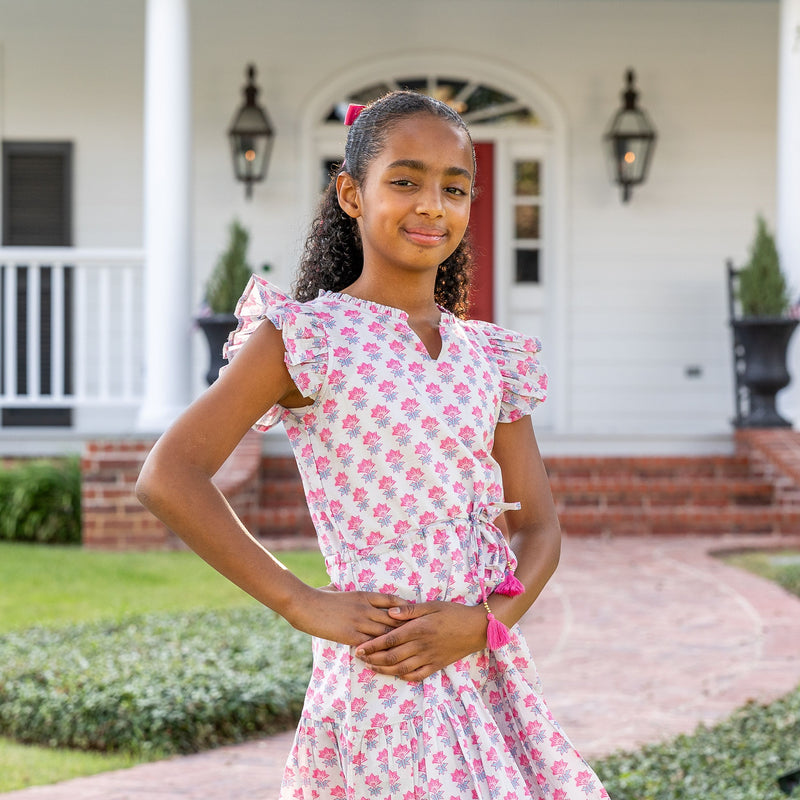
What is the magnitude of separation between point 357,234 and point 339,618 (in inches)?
25.6

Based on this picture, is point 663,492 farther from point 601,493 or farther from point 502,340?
point 502,340

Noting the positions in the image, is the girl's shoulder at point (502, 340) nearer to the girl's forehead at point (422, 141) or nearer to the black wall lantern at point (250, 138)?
the girl's forehead at point (422, 141)

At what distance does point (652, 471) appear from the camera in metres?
8.78

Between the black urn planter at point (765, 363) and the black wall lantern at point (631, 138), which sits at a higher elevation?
the black wall lantern at point (631, 138)

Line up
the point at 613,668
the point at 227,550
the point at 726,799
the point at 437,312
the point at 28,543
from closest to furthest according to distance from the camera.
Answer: the point at 227,550, the point at 437,312, the point at 726,799, the point at 613,668, the point at 28,543

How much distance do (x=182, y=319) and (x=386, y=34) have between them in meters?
3.41

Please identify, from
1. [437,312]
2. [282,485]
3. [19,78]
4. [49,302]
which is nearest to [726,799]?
[437,312]

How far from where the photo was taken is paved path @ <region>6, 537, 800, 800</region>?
11.6 ft

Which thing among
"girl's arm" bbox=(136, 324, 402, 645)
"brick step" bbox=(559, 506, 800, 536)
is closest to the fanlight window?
"brick step" bbox=(559, 506, 800, 536)

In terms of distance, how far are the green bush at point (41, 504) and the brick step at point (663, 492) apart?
10.2ft

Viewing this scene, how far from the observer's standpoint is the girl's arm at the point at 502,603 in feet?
5.47

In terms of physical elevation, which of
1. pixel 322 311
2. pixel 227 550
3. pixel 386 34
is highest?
pixel 386 34

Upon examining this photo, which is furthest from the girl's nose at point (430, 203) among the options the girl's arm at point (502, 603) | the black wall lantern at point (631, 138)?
the black wall lantern at point (631, 138)

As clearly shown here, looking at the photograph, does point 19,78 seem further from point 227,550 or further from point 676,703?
point 227,550
